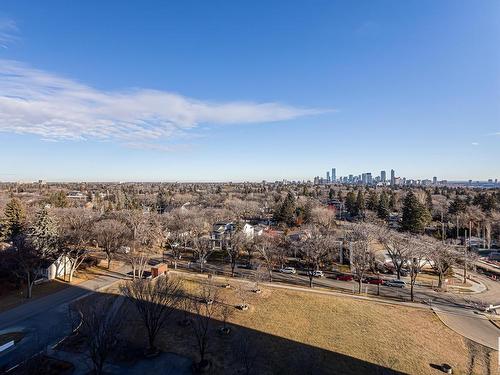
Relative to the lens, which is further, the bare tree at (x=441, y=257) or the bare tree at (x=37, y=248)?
the bare tree at (x=441, y=257)

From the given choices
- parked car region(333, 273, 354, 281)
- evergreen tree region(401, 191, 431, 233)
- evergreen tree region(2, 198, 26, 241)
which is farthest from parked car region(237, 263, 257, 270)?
evergreen tree region(2, 198, 26, 241)

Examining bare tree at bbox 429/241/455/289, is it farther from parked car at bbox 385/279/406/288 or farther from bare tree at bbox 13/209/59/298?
bare tree at bbox 13/209/59/298

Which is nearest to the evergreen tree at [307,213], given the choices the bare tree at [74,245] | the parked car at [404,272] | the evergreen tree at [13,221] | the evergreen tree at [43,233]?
the parked car at [404,272]

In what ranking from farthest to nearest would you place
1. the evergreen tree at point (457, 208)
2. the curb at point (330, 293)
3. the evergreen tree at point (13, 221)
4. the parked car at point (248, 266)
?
the evergreen tree at point (457, 208) < the evergreen tree at point (13, 221) < the parked car at point (248, 266) < the curb at point (330, 293)

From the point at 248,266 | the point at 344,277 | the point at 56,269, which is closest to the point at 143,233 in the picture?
the point at 56,269

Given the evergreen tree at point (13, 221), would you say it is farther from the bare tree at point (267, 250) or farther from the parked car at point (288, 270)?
the parked car at point (288, 270)

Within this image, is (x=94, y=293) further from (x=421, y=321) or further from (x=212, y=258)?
(x=421, y=321)
